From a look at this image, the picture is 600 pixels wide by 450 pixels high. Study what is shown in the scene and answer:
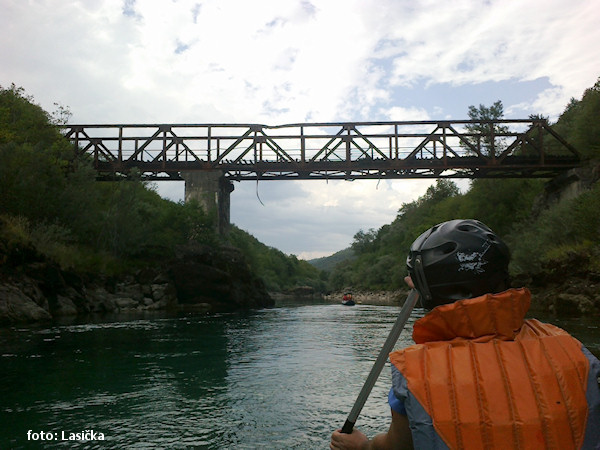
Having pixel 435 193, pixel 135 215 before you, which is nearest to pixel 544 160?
pixel 135 215

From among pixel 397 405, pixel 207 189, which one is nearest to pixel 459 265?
pixel 397 405

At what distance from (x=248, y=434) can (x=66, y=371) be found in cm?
490

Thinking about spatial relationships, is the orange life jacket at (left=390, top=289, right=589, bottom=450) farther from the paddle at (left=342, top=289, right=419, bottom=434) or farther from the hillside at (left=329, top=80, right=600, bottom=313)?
the hillside at (left=329, top=80, right=600, bottom=313)

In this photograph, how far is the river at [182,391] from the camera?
205 inches

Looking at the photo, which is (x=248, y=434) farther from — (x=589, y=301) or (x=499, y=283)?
(x=589, y=301)

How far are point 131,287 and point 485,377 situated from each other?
3056cm

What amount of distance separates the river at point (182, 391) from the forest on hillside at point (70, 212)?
10.1 meters

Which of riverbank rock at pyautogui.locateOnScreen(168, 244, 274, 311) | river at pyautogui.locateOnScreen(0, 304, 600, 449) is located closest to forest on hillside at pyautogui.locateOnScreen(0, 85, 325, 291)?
riverbank rock at pyautogui.locateOnScreen(168, 244, 274, 311)

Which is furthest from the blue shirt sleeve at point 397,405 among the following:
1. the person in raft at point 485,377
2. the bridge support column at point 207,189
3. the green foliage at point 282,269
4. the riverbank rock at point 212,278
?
the green foliage at point 282,269

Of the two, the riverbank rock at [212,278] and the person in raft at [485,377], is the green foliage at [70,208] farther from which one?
the person in raft at [485,377]

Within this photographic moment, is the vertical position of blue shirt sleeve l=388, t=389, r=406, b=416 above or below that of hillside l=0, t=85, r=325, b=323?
below

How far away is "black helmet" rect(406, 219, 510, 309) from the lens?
5.37 feet

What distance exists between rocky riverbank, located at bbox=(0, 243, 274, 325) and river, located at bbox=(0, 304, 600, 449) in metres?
5.17

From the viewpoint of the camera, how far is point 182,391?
7215 millimetres
